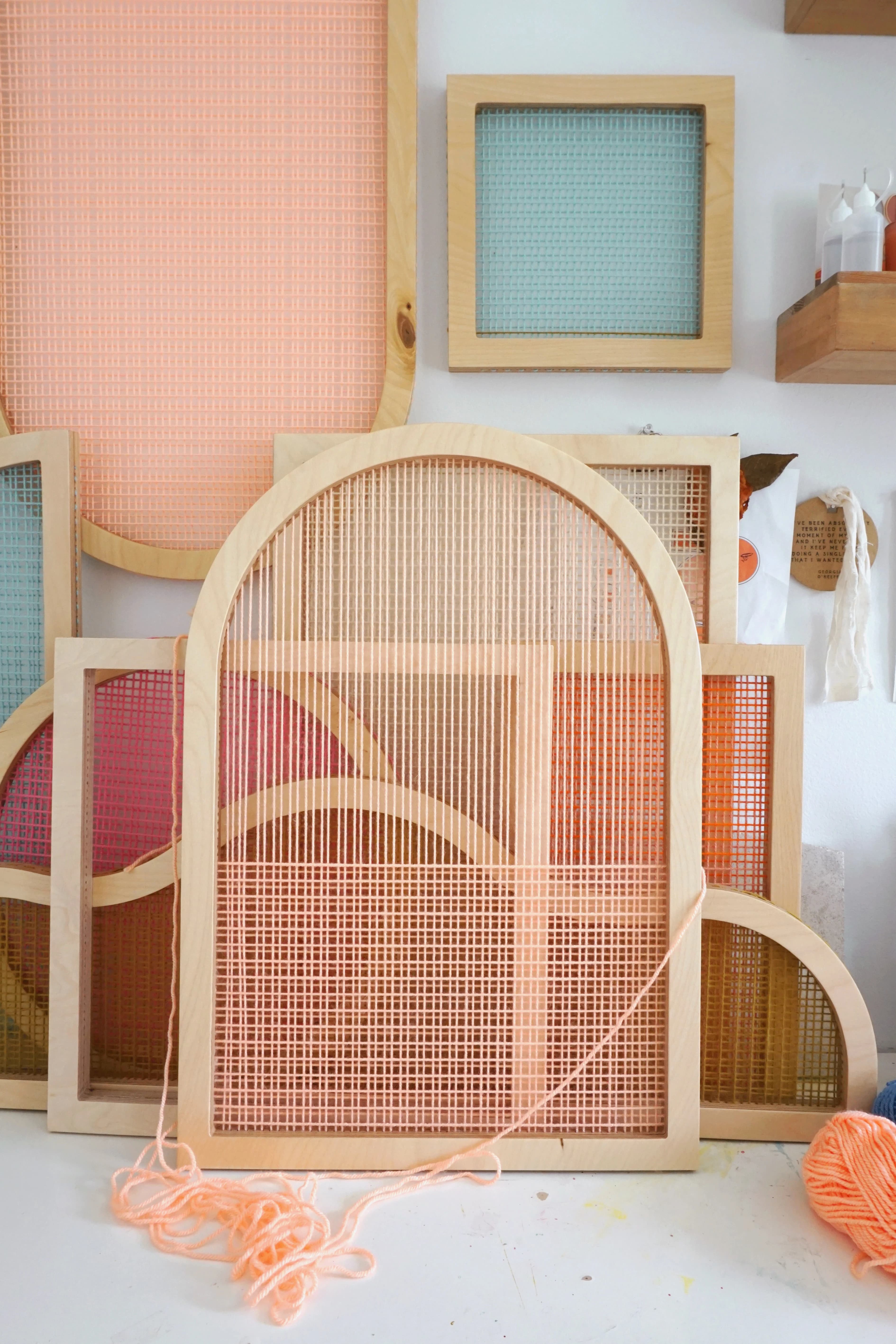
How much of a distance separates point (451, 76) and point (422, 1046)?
111cm

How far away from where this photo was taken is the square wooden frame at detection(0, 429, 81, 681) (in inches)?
41.6

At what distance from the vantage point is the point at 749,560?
1.15 m

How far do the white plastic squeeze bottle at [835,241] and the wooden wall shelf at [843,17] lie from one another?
0.74ft

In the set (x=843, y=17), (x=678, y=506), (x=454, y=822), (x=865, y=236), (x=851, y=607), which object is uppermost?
(x=843, y=17)

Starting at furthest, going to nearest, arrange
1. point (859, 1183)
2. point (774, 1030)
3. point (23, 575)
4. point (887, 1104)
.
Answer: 1. point (23, 575)
2. point (774, 1030)
3. point (887, 1104)
4. point (859, 1183)

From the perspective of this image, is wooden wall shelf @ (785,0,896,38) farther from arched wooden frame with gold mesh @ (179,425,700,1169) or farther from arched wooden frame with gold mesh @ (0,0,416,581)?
arched wooden frame with gold mesh @ (179,425,700,1169)

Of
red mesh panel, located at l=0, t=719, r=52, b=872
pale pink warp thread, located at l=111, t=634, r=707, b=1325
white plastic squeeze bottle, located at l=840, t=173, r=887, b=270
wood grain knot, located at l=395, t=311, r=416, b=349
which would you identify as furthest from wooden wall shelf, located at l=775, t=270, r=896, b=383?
red mesh panel, located at l=0, t=719, r=52, b=872

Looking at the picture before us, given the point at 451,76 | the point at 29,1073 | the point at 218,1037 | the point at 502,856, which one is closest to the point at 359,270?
the point at 451,76

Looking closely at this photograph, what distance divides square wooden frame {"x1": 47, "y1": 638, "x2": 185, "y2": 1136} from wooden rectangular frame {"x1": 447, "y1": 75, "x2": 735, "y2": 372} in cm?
55

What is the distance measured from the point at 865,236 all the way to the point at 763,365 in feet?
0.60

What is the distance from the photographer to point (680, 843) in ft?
2.90

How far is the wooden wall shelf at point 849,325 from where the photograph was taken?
38.6 inches

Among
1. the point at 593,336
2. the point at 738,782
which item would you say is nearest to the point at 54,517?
the point at 593,336

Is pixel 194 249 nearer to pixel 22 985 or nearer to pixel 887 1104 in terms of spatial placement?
pixel 22 985
